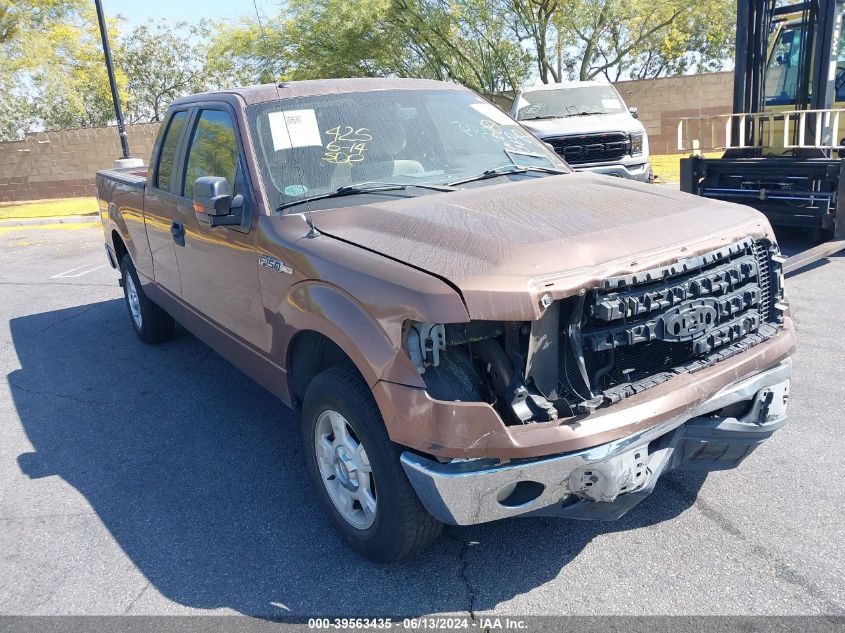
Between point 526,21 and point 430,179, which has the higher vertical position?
point 526,21

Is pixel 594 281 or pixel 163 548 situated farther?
pixel 163 548

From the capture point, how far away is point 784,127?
8.45m

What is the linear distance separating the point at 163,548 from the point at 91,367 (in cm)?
319

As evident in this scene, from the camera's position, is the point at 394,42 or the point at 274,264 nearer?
the point at 274,264

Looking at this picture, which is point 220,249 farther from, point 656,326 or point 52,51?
point 52,51

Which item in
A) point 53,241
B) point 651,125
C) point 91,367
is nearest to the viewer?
point 91,367

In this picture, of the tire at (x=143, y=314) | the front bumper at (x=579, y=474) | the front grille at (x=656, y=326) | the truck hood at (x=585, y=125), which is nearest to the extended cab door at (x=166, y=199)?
the tire at (x=143, y=314)

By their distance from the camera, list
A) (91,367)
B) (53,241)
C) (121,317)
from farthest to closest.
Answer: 1. (53,241)
2. (121,317)
3. (91,367)

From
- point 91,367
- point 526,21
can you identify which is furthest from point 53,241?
point 526,21

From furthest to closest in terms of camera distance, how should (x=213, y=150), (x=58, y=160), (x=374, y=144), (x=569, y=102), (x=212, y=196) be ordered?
(x=58, y=160) < (x=569, y=102) < (x=213, y=150) < (x=374, y=144) < (x=212, y=196)

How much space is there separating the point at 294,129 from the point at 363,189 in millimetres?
545

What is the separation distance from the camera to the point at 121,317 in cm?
768

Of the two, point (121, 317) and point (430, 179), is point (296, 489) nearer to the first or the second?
point (430, 179)

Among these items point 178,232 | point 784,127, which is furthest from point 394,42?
point 178,232
